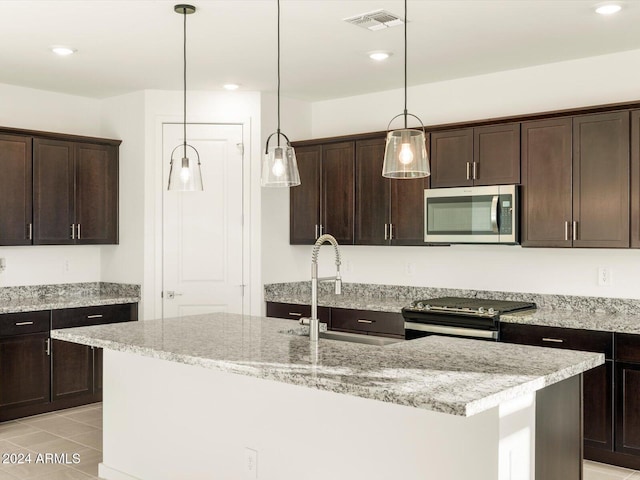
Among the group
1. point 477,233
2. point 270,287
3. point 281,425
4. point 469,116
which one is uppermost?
point 469,116

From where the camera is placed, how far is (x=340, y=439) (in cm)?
271

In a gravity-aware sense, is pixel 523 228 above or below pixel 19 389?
above

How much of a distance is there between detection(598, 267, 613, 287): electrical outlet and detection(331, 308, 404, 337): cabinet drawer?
4.58 feet

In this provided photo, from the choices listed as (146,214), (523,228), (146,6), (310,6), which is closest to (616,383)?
(523,228)

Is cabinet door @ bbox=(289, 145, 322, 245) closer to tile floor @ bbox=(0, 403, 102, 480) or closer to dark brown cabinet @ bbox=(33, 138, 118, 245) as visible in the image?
dark brown cabinet @ bbox=(33, 138, 118, 245)

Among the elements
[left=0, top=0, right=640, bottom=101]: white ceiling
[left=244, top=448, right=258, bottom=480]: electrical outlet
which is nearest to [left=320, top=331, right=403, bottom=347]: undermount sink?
[left=244, top=448, right=258, bottom=480]: electrical outlet

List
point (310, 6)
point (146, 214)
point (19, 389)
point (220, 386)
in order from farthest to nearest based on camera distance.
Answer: point (146, 214)
point (19, 389)
point (310, 6)
point (220, 386)

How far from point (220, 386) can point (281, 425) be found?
0.42 metres

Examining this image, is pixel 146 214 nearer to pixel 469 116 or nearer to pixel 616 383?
pixel 469 116

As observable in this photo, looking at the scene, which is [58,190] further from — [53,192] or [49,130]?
[49,130]

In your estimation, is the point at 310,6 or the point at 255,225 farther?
the point at 255,225

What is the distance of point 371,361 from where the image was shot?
2.64 m

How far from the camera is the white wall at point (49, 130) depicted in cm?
551

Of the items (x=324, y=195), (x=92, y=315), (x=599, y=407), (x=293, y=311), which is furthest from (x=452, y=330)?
(x=92, y=315)
